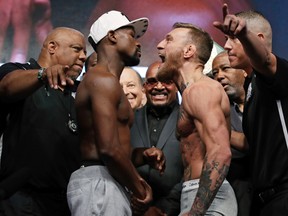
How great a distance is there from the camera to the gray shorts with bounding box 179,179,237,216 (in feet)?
8.77

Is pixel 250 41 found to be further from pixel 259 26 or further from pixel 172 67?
pixel 172 67

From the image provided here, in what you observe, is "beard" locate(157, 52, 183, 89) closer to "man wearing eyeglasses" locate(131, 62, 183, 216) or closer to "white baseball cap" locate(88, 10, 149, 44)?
"man wearing eyeglasses" locate(131, 62, 183, 216)

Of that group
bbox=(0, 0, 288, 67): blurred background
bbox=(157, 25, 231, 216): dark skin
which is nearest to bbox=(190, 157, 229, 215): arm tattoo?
bbox=(157, 25, 231, 216): dark skin

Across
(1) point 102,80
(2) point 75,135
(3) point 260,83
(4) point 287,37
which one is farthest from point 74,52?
(4) point 287,37

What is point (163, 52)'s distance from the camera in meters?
3.18

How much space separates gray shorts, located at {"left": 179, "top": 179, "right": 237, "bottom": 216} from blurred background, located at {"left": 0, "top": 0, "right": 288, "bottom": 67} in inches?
72.6

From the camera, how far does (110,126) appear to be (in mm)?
2586

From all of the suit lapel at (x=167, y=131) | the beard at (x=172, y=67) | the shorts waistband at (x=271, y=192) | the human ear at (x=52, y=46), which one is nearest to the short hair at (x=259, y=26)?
the beard at (x=172, y=67)

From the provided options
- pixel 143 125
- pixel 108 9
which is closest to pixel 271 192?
pixel 143 125

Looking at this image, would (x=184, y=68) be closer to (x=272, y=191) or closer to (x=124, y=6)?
(x=272, y=191)

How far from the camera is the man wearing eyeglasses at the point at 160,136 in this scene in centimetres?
326

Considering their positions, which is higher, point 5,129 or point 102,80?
point 102,80

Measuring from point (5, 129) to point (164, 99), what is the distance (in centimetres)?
89

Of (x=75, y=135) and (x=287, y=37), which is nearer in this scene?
(x=75, y=135)
